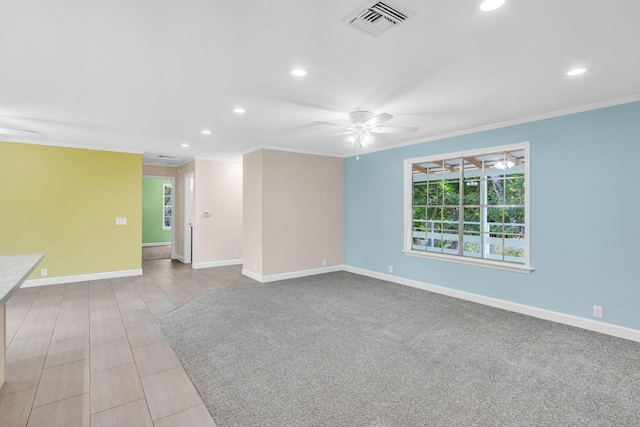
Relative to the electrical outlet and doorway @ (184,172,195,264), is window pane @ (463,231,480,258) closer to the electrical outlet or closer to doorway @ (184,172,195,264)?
the electrical outlet

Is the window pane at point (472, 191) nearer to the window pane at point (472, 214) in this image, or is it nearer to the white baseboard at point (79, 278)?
the window pane at point (472, 214)

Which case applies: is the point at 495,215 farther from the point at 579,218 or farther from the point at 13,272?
the point at 13,272

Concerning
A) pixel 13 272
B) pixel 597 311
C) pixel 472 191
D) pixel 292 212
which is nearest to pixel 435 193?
pixel 472 191

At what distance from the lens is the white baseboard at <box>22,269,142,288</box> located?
5.38 metres

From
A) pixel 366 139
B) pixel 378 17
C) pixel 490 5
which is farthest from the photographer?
pixel 366 139

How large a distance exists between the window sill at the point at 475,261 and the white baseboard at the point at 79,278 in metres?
5.40

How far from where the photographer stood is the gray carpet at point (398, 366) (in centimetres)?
214

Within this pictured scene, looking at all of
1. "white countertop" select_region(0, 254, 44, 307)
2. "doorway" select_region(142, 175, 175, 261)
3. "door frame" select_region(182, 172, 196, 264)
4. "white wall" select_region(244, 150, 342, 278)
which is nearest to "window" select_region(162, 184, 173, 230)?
"doorway" select_region(142, 175, 175, 261)

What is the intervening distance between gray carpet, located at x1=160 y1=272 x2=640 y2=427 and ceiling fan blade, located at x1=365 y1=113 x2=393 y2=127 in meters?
2.36

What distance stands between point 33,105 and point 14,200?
2.80 metres

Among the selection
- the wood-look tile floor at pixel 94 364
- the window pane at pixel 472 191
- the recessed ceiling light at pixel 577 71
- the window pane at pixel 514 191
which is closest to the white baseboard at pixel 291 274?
the wood-look tile floor at pixel 94 364

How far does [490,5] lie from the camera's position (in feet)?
5.81

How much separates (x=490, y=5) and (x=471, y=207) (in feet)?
11.6

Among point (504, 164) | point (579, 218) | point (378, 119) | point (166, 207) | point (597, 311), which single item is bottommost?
point (597, 311)
